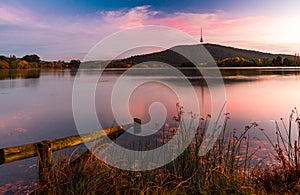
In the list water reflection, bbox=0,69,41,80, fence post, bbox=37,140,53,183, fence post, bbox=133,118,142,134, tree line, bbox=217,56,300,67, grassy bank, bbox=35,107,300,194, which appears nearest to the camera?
grassy bank, bbox=35,107,300,194

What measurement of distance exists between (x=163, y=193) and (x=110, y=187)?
833mm

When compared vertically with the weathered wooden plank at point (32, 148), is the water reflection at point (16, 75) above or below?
above

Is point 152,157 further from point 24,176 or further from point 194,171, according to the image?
point 24,176

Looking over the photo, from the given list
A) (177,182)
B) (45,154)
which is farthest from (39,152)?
(177,182)

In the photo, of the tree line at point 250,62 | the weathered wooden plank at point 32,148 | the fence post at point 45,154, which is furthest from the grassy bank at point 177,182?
the tree line at point 250,62

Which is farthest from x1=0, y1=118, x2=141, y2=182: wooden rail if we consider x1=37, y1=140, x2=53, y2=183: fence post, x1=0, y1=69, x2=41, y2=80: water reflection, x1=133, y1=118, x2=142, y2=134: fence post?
x1=0, y1=69, x2=41, y2=80: water reflection

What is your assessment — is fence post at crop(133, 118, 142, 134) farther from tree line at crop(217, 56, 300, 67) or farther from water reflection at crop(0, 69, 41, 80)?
tree line at crop(217, 56, 300, 67)

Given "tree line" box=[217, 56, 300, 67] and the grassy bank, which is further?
"tree line" box=[217, 56, 300, 67]

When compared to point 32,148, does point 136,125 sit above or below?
below


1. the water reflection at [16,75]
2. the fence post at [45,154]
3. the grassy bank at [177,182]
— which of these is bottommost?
the grassy bank at [177,182]

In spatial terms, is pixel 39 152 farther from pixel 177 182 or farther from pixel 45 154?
pixel 177 182

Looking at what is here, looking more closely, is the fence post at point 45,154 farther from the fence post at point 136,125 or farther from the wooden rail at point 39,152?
the fence post at point 136,125

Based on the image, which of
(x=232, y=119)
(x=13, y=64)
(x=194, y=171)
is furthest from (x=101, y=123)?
(x=13, y=64)

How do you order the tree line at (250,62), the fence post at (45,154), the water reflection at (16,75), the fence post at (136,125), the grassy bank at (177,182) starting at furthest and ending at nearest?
1. the tree line at (250,62)
2. the water reflection at (16,75)
3. the fence post at (136,125)
4. the fence post at (45,154)
5. the grassy bank at (177,182)
